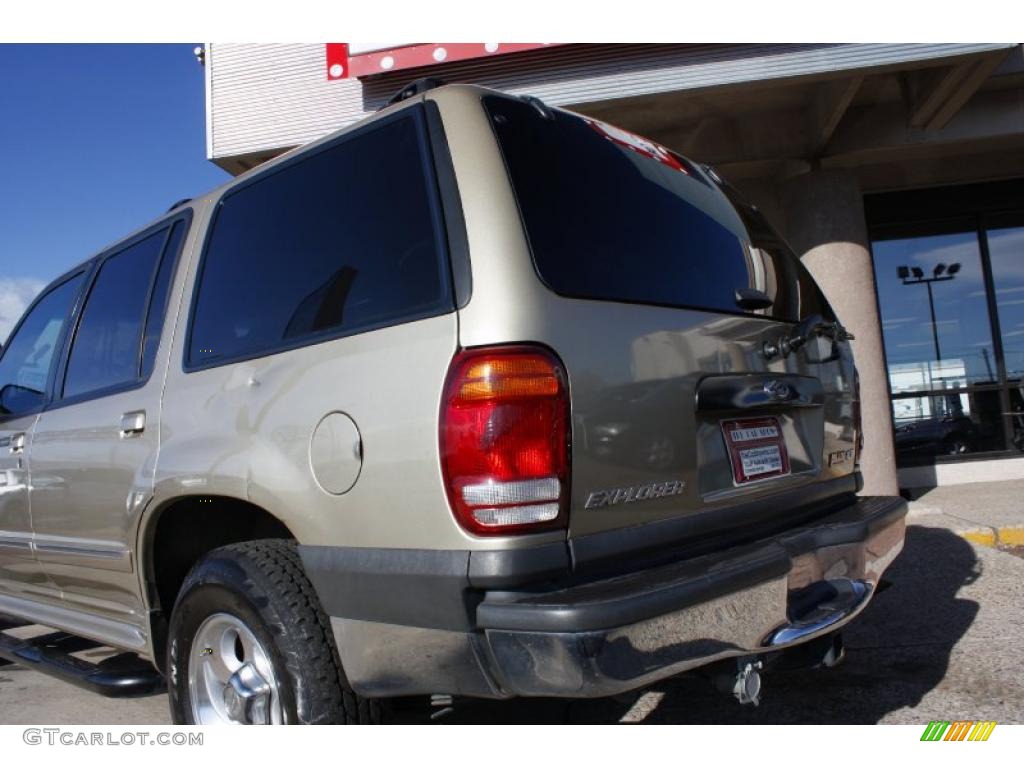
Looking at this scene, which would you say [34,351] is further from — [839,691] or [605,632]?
[839,691]

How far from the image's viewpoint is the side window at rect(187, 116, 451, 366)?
2047mm

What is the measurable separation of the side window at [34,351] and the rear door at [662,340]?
247 centimetres

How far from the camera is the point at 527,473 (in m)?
1.80

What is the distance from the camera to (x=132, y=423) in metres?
2.75

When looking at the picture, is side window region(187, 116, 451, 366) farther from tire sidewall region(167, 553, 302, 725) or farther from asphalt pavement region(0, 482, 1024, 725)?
asphalt pavement region(0, 482, 1024, 725)

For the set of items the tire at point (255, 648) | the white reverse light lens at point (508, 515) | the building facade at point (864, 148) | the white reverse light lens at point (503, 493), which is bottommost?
the tire at point (255, 648)

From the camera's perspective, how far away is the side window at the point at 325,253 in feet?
6.72

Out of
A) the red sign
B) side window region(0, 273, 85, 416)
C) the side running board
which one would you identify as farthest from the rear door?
the red sign

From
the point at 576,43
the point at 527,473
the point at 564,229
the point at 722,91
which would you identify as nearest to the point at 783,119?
the point at 722,91

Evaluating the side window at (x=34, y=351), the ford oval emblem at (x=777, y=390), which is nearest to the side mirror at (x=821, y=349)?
the ford oval emblem at (x=777, y=390)

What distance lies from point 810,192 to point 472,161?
19.6 feet

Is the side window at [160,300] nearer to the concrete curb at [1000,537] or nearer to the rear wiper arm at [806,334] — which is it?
the rear wiper arm at [806,334]
